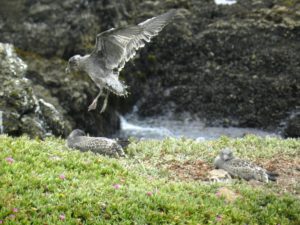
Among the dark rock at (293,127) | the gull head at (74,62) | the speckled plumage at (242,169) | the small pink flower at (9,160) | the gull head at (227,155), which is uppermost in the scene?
the gull head at (74,62)

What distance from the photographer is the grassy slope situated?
35.0 feet

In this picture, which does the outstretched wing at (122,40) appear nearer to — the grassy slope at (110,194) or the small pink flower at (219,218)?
the grassy slope at (110,194)

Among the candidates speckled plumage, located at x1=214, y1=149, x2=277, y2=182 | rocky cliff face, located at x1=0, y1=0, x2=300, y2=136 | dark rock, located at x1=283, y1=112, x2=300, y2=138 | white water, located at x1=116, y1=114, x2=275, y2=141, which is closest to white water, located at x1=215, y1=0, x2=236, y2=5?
rocky cliff face, located at x1=0, y1=0, x2=300, y2=136

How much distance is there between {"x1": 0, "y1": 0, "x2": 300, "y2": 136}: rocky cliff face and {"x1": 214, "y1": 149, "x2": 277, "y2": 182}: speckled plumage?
9971 mm

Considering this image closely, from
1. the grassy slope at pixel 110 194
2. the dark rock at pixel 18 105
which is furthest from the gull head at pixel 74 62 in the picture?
the dark rock at pixel 18 105

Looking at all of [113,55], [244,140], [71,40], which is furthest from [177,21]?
[113,55]

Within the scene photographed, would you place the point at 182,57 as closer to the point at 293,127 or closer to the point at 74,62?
the point at 293,127

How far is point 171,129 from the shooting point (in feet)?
85.5

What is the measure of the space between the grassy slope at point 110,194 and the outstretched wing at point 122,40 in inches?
97.6

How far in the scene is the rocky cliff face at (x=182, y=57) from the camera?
24.8 meters

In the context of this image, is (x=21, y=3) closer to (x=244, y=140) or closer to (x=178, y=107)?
(x=178, y=107)

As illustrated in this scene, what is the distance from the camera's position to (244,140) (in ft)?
57.5

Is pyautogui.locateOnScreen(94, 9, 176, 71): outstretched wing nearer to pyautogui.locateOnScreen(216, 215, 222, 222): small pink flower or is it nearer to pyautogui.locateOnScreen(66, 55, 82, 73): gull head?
pyautogui.locateOnScreen(66, 55, 82, 73): gull head

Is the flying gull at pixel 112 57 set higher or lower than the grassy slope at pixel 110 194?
higher
